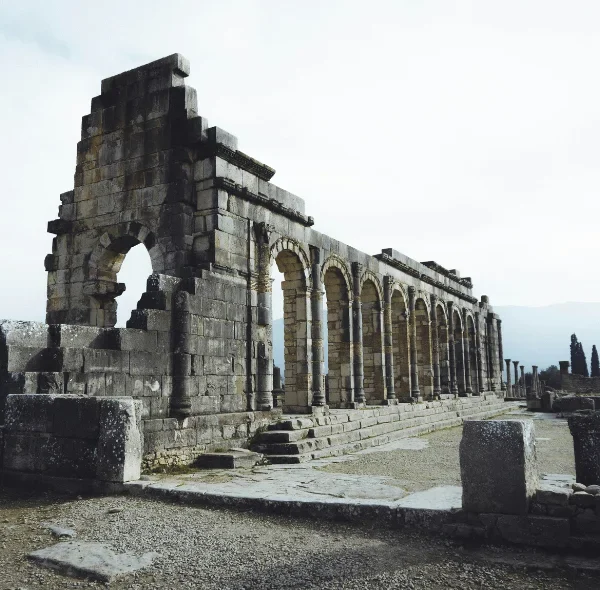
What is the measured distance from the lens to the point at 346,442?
11164mm

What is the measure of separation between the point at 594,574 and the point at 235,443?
21.6 feet

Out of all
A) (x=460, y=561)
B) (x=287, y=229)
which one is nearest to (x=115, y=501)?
(x=460, y=561)

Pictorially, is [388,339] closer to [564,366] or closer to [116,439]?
[116,439]

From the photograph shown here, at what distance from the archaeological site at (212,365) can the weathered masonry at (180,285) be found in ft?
0.11

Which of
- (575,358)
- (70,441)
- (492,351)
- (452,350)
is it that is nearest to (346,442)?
(70,441)

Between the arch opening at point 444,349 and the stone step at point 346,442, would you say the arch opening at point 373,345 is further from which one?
the arch opening at point 444,349

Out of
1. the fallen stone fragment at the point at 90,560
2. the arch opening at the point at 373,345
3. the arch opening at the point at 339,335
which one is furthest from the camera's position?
the arch opening at the point at 373,345

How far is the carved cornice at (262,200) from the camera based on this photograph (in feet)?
32.7

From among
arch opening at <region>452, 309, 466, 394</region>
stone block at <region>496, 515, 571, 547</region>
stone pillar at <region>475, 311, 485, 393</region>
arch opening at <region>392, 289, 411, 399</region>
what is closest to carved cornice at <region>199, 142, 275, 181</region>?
stone block at <region>496, 515, 571, 547</region>

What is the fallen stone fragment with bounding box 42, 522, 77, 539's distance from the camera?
461 centimetres

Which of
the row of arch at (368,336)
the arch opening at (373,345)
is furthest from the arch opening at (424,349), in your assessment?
the arch opening at (373,345)

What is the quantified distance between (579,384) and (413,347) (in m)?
22.3

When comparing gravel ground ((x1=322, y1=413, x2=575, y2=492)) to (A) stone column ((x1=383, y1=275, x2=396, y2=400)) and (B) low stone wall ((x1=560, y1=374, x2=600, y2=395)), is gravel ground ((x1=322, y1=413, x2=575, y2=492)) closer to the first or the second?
(A) stone column ((x1=383, y1=275, x2=396, y2=400))

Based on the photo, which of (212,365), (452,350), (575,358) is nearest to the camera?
(212,365)
